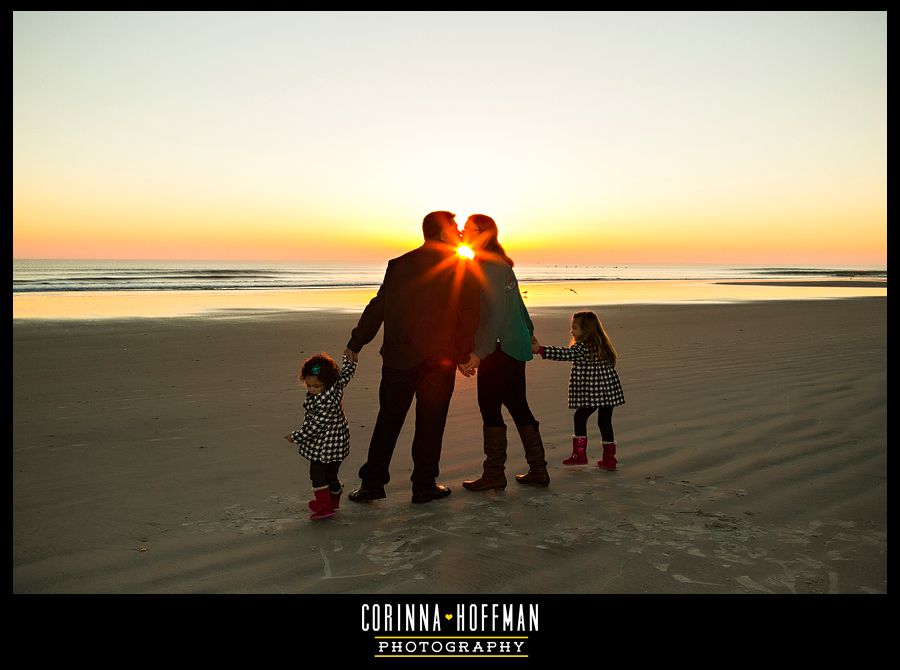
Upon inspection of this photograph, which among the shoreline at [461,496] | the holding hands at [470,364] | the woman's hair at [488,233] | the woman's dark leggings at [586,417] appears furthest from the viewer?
the woman's dark leggings at [586,417]

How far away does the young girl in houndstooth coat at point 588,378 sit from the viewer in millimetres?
5043

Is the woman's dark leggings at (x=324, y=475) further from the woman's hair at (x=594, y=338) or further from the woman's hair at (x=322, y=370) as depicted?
the woman's hair at (x=594, y=338)

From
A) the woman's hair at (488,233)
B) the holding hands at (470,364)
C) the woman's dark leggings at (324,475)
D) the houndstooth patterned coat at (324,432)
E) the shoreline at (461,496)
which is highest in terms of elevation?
the woman's hair at (488,233)

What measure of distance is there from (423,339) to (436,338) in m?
0.08

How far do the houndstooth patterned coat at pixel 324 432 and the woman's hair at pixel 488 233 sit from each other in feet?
4.34

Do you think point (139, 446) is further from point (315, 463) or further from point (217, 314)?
point (217, 314)

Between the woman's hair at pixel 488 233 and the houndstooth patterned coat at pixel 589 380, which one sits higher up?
the woman's hair at pixel 488 233

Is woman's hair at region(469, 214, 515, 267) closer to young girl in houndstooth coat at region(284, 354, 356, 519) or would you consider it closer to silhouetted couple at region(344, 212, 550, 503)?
silhouetted couple at region(344, 212, 550, 503)

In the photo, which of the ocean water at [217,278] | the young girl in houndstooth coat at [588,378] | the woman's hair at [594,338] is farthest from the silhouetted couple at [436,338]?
the ocean water at [217,278]

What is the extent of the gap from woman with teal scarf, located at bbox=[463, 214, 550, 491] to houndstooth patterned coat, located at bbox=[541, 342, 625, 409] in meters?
0.51
